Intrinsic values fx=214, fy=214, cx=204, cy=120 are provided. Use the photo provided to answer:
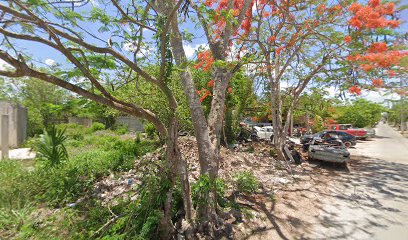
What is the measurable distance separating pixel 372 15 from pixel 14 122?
1602 cm

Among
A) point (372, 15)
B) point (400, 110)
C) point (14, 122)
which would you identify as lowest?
point (14, 122)

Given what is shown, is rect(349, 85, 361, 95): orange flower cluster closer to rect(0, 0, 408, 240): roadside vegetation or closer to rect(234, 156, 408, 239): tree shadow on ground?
rect(0, 0, 408, 240): roadside vegetation

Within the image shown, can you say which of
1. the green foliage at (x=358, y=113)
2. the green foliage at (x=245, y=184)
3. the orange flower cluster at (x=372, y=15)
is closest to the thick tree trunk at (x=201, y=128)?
the green foliage at (x=245, y=184)

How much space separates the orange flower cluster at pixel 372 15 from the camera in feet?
20.4

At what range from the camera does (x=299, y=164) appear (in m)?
8.92

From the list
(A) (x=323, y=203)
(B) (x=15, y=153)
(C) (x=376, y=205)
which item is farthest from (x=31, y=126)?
(C) (x=376, y=205)

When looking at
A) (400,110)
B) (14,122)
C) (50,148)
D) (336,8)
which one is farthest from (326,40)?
(400,110)

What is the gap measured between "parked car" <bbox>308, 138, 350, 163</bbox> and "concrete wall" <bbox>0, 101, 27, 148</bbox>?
573 inches

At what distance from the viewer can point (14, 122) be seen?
1125 cm

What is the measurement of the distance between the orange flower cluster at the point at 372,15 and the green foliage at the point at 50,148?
9342 mm

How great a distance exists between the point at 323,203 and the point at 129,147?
6.75 m

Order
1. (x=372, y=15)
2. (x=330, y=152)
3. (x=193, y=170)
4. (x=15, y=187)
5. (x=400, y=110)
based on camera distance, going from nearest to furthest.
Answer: (x=15, y=187), (x=372, y=15), (x=193, y=170), (x=330, y=152), (x=400, y=110)

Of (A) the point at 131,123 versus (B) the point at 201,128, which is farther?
(A) the point at 131,123

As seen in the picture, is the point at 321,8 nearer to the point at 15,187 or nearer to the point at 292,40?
the point at 292,40
